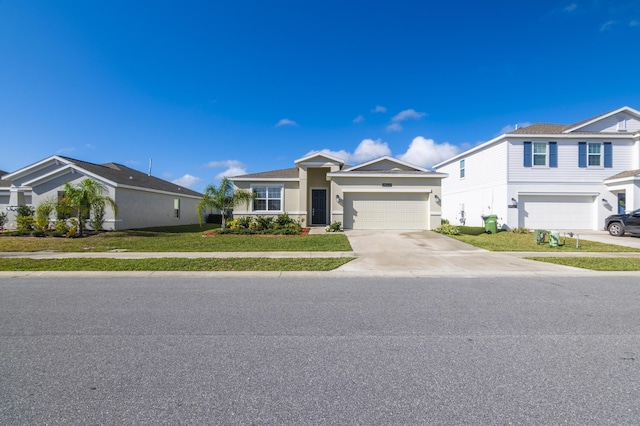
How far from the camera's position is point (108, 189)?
18.6 m

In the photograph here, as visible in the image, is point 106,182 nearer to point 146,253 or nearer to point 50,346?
point 146,253

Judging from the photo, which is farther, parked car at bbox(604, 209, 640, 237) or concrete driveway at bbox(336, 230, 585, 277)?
parked car at bbox(604, 209, 640, 237)

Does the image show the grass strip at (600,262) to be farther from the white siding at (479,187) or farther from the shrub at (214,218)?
the shrub at (214,218)

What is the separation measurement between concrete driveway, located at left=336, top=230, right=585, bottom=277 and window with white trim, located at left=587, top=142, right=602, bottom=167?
12.2 m

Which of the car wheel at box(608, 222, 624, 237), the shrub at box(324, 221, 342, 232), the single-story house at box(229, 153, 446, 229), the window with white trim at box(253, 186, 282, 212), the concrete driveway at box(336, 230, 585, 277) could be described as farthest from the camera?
the window with white trim at box(253, 186, 282, 212)

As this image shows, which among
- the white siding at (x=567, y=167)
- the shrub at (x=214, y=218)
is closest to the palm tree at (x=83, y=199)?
the shrub at (x=214, y=218)

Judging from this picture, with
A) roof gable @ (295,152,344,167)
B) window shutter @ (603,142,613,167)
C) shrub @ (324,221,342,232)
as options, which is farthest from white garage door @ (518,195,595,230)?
roof gable @ (295,152,344,167)

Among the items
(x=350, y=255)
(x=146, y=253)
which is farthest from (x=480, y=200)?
(x=146, y=253)

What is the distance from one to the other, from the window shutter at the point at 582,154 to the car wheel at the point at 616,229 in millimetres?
4429

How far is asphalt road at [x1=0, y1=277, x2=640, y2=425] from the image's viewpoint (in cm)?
254

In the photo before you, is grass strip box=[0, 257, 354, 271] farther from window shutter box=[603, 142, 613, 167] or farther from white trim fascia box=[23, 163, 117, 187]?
window shutter box=[603, 142, 613, 167]

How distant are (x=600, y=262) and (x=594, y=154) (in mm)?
13842

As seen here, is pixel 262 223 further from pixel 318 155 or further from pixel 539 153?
pixel 539 153

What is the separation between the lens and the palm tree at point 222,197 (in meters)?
18.6
